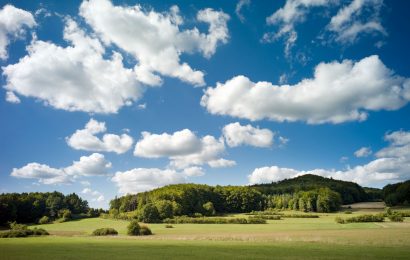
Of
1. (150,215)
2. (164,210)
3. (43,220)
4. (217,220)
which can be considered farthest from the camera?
(43,220)

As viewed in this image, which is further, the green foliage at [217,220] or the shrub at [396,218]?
the green foliage at [217,220]

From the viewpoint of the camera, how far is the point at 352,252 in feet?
129

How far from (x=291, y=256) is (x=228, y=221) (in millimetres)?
78732

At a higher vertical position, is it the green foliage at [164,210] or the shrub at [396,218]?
the green foliage at [164,210]

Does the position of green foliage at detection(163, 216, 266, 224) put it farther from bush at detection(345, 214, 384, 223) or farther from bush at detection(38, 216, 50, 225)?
bush at detection(38, 216, 50, 225)

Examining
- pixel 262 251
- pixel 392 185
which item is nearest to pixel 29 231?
pixel 262 251

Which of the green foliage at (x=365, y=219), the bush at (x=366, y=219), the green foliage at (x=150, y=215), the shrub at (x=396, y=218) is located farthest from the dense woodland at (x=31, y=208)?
the shrub at (x=396, y=218)

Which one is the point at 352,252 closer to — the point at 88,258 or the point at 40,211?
the point at 88,258

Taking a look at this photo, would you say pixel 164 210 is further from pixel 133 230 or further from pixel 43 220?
pixel 43 220

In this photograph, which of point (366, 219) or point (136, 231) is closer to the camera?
point (136, 231)

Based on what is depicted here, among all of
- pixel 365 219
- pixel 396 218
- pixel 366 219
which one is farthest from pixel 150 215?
pixel 396 218

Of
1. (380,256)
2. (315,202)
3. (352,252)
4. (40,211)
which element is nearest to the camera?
(380,256)

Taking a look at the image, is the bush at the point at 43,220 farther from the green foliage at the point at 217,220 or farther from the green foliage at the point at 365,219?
the green foliage at the point at 365,219

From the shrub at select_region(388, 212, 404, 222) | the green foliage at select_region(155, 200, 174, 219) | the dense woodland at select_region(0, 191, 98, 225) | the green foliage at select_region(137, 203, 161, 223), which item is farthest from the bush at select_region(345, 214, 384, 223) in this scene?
the dense woodland at select_region(0, 191, 98, 225)
